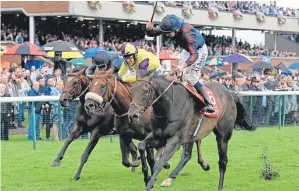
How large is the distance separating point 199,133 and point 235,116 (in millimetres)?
1164

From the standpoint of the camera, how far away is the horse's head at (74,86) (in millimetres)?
8852

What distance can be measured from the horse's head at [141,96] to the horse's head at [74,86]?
194 cm

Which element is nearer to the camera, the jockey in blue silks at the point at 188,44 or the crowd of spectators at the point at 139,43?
the jockey in blue silks at the point at 188,44

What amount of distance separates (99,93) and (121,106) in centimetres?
44

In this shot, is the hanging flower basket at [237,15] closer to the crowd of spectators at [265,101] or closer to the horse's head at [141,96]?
the crowd of spectators at [265,101]

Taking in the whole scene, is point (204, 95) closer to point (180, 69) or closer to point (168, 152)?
point (180, 69)

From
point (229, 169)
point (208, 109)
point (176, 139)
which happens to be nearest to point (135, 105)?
point (176, 139)

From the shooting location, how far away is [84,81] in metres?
8.91

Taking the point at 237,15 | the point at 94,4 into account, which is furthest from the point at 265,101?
the point at 237,15

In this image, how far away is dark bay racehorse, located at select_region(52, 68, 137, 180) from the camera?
886cm

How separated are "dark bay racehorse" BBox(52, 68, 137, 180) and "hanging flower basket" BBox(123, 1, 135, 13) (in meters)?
22.9

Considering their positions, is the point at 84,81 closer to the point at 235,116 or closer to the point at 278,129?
the point at 235,116

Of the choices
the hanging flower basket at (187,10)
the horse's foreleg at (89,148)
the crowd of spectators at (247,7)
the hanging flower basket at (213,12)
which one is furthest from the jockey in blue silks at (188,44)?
the hanging flower basket at (213,12)

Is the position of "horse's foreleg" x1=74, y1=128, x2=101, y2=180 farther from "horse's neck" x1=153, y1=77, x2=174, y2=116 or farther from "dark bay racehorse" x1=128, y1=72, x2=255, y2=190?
"horse's neck" x1=153, y1=77, x2=174, y2=116
